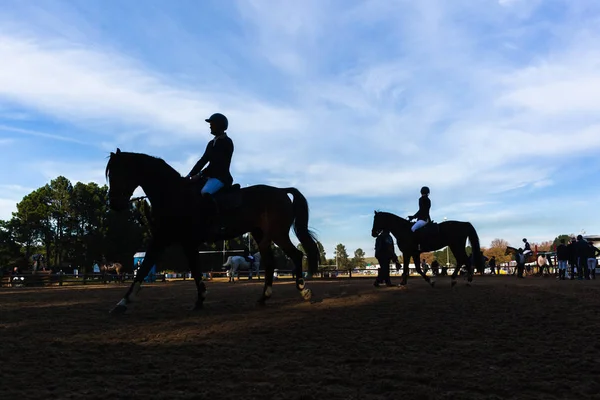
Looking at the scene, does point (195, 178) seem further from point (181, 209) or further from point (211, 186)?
point (181, 209)

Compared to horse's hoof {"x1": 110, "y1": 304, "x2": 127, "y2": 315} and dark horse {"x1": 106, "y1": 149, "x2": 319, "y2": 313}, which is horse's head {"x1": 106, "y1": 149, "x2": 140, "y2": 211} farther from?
horse's hoof {"x1": 110, "y1": 304, "x2": 127, "y2": 315}

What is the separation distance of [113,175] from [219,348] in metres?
4.61

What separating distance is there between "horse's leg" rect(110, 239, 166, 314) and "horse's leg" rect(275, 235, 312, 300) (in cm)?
235

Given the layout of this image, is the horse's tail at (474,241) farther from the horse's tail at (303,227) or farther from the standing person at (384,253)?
the horse's tail at (303,227)

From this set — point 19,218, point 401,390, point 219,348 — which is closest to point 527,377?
point 401,390

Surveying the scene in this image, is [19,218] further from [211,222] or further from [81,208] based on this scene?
[211,222]

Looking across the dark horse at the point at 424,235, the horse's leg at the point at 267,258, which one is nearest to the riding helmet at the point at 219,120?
the horse's leg at the point at 267,258

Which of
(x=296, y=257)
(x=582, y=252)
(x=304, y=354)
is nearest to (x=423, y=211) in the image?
(x=296, y=257)

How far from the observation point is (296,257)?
10367 mm

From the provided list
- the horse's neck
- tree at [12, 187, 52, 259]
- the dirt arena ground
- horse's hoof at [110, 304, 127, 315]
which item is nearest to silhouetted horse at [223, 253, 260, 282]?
the horse's neck

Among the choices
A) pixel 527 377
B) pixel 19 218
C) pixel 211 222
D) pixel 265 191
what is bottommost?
pixel 527 377

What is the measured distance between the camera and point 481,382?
3994 millimetres

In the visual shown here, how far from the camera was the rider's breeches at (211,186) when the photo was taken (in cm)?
909

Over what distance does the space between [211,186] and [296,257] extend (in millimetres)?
2456
